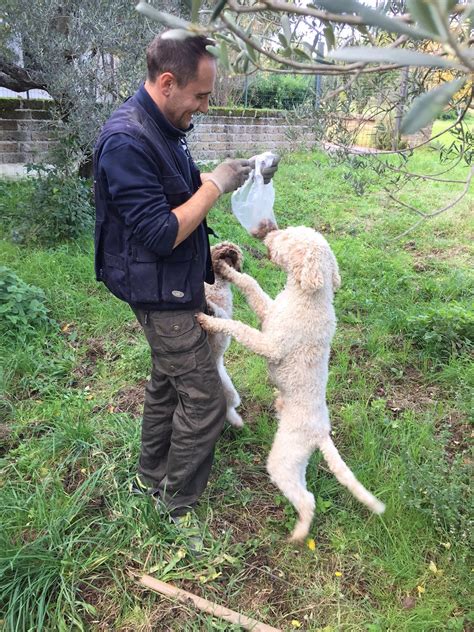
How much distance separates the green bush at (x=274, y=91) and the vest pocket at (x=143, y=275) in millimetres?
10035

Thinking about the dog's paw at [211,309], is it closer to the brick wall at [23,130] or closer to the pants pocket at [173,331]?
the pants pocket at [173,331]

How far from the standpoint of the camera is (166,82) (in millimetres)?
2045

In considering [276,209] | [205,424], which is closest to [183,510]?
[205,424]

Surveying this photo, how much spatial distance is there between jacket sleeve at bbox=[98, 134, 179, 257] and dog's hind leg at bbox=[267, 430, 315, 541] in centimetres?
127

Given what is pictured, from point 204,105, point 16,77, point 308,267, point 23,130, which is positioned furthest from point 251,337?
point 23,130

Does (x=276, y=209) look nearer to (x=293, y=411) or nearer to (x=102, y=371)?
(x=102, y=371)

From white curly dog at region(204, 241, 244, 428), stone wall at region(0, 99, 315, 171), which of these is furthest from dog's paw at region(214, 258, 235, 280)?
stone wall at region(0, 99, 315, 171)

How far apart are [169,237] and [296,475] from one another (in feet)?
4.73

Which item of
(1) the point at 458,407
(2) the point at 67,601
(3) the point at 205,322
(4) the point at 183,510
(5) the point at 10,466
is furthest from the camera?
(1) the point at 458,407

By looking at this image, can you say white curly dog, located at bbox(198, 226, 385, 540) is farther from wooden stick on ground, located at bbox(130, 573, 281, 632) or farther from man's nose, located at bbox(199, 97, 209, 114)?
man's nose, located at bbox(199, 97, 209, 114)

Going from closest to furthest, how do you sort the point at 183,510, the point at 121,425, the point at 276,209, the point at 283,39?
the point at 283,39
the point at 183,510
the point at 121,425
the point at 276,209

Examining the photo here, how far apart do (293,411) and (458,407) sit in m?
1.62

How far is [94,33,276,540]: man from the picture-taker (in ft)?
6.57

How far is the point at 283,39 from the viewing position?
173 centimetres
